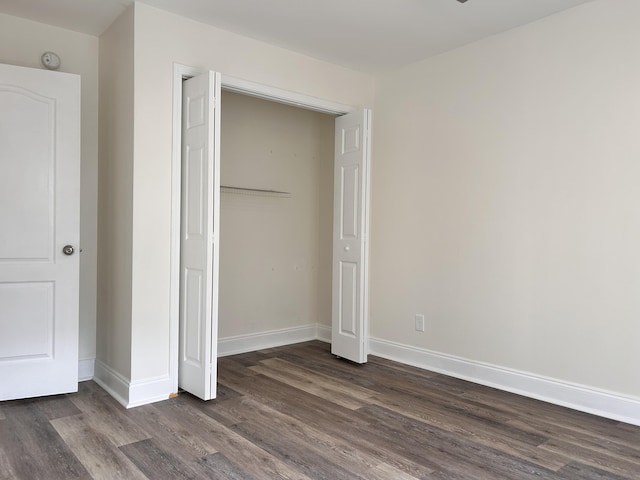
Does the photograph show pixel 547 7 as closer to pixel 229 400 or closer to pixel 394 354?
pixel 394 354

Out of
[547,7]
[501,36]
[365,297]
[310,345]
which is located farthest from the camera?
[310,345]

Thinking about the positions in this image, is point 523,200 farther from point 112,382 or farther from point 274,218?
point 112,382

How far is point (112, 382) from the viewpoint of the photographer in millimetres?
3293

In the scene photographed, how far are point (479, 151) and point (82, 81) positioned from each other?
9.79 feet

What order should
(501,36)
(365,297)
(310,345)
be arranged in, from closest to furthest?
(501,36)
(365,297)
(310,345)

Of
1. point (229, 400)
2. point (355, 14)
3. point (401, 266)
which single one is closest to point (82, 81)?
point (355, 14)

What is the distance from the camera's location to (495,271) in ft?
11.6

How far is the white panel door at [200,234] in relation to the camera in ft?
10.2

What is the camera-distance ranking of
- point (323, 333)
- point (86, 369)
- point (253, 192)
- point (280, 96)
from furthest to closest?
point (323, 333), point (253, 192), point (280, 96), point (86, 369)

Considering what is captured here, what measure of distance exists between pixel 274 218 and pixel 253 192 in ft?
1.15

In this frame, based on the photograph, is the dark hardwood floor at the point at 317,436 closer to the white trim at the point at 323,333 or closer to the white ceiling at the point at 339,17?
the white trim at the point at 323,333

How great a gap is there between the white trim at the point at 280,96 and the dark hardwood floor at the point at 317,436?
2.16 m

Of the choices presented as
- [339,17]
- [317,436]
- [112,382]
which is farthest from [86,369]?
[339,17]

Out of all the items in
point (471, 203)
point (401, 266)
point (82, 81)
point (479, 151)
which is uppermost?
point (82, 81)
